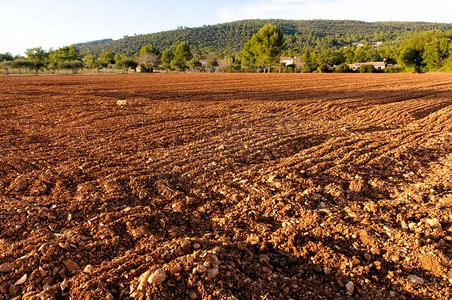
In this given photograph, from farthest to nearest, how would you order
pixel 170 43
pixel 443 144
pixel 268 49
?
pixel 170 43 < pixel 268 49 < pixel 443 144

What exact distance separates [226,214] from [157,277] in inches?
67.4

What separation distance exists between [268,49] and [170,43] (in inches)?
4784

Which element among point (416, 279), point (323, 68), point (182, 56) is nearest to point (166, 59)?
point (182, 56)

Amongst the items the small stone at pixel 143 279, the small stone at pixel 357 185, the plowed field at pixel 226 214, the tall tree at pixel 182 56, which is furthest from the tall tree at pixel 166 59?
the small stone at pixel 143 279

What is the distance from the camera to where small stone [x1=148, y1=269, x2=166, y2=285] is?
279 cm

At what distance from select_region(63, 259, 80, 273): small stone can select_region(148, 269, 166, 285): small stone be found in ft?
2.89

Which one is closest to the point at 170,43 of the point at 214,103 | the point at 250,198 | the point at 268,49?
the point at 268,49

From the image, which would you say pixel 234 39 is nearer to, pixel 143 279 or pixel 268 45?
pixel 268 45

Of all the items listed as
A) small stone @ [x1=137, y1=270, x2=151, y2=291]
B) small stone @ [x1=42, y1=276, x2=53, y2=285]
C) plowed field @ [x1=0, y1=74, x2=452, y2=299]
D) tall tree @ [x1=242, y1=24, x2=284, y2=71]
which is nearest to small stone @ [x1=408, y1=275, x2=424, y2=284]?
plowed field @ [x1=0, y1=74, x2=452, y2=299]

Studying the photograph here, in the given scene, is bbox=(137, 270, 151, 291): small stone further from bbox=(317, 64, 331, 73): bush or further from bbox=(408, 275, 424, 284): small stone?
bbox=(317, 64, 331, 73): bush

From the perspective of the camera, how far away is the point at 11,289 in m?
2.87

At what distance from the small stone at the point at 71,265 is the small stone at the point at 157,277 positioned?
2.89 feet

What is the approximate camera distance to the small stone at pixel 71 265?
3.13 meters

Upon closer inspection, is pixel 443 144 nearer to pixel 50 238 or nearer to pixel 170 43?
pixel 50 238
